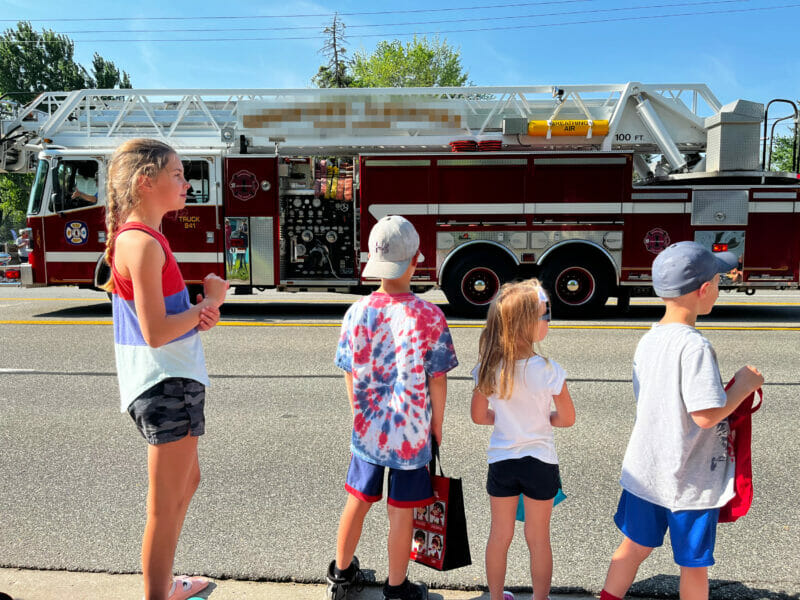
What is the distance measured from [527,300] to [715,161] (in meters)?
9.47

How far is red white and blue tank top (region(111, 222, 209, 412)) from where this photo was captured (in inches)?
82.7

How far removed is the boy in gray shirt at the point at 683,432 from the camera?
6.76 feet

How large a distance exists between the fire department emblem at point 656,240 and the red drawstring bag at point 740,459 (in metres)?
8.43

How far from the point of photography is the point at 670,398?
2127 mm

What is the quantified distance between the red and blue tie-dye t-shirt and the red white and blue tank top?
60 cm

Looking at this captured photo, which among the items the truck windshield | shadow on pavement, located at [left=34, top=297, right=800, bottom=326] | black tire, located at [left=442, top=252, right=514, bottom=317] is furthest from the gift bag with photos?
the truck windshield

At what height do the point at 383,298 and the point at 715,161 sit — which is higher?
the point at 715,161

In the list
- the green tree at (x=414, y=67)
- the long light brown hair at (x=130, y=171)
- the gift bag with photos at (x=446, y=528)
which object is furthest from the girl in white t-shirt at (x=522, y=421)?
the green tree at (x=414, y=67)

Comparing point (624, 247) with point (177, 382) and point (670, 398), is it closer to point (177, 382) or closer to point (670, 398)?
point (670, 398)

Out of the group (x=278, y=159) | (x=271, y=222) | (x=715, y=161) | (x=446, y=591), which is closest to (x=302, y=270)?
(x=271, y=222)

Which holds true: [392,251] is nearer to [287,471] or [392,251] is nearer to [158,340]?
[158,340]

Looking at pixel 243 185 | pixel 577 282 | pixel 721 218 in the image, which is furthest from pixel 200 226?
pixel 721 218

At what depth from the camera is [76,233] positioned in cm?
1041

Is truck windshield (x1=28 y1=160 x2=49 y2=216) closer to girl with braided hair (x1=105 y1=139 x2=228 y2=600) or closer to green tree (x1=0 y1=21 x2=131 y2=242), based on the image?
girl with braided hair (x1=105 y1=139 x2=228 y2=600)
